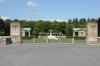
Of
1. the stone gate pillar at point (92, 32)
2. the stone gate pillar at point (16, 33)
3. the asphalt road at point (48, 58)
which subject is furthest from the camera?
the stone gate pillar at point (16, 33)

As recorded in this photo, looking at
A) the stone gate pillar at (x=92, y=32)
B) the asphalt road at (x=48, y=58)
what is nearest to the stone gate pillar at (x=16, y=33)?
the stone gate pillar at (x=92, y=32)

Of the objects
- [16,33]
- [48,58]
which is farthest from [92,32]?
[48,58]

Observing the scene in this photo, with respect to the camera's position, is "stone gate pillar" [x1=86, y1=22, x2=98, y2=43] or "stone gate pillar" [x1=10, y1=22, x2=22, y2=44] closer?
"stone gate pillar" [x1=86, y1=22, x2=98, y2=43]

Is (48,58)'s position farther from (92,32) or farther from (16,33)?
(16,33)

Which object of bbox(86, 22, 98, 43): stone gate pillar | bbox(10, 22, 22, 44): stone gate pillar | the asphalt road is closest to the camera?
the asphalt road

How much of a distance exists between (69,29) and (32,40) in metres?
70.5

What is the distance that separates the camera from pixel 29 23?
126938 millimetres

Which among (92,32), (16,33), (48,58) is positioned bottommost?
(48,58)

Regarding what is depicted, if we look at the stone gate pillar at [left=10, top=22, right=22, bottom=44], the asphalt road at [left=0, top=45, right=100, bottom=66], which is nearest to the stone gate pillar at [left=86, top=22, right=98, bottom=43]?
the stone gate pillar at [left=10, top=22, right=22, bottom=44]

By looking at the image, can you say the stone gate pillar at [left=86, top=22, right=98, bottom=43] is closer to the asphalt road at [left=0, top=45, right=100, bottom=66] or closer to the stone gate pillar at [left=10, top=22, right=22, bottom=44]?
the stone gate pillar at [left=10, top=22, right=22, bottom=44]

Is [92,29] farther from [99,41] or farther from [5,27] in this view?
[5,27]

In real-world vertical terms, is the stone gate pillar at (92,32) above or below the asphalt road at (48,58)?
above

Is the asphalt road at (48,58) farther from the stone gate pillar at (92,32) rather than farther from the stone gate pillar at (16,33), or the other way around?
the stone gate pillar at (16,33)

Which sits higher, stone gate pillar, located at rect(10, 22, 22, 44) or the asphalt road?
stone gate pillar, located at rect(10, 22, 22, 44)
